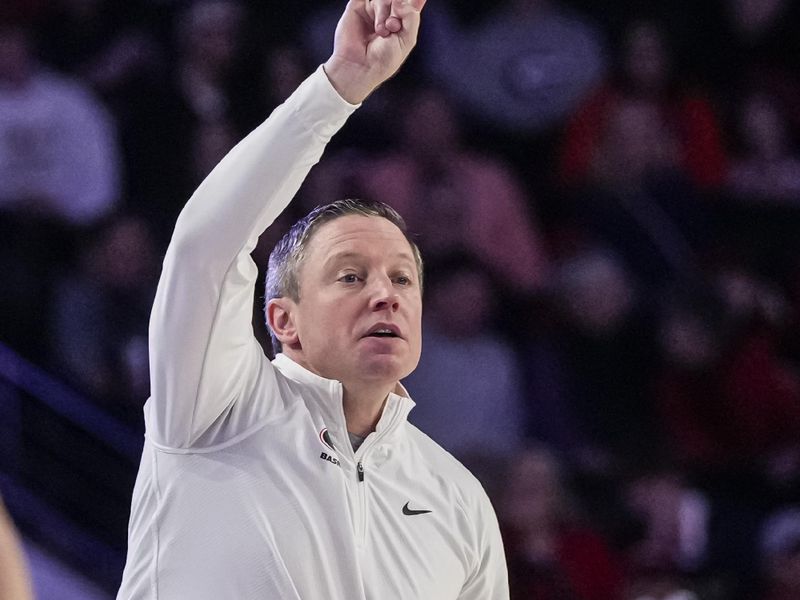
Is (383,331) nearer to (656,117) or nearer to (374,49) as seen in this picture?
(374,49)

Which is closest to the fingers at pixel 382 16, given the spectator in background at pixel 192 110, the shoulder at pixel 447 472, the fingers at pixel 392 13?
the fingers at pixel 392 13

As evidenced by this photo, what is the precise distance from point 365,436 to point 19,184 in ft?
8.80

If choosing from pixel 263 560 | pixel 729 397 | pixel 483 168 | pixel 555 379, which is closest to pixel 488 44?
pixel 483 168

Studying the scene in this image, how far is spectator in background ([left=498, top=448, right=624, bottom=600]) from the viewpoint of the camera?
4.64 metres

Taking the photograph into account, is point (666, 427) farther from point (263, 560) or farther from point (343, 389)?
point (263, 560)

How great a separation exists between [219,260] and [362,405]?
0.59 metres

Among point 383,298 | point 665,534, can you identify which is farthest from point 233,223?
point 665,534

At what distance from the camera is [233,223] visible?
2197 mm

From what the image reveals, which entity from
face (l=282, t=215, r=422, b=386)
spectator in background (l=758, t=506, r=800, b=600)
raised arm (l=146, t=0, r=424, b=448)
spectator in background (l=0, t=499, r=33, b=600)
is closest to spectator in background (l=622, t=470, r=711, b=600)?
spectator in background (l=758, t=506, r=800, b=600)

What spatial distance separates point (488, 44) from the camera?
547 cm

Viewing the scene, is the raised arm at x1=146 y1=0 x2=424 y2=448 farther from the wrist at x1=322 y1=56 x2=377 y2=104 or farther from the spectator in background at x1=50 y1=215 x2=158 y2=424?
the spectator in background at x1=50 y1=215 x2=158 y2=424

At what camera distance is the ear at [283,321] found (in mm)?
2721

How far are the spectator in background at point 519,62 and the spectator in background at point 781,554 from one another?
198 cm

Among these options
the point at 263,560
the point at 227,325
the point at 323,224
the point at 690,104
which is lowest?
the point at 263,560
